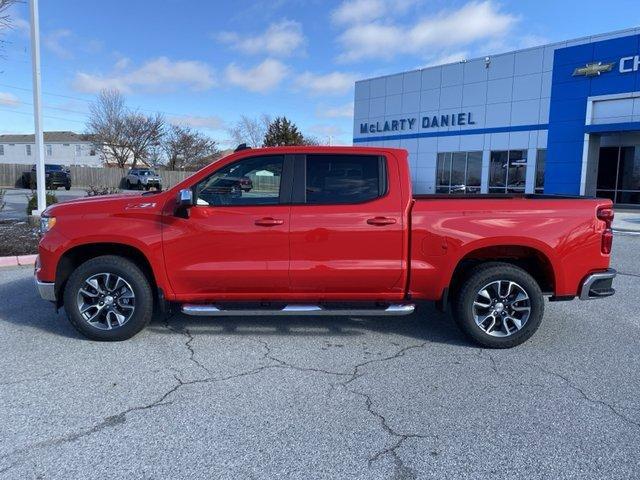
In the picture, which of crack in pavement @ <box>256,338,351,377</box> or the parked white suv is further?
the parked white suv

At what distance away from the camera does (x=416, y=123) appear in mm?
31500

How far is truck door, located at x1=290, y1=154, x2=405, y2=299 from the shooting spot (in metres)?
4.64

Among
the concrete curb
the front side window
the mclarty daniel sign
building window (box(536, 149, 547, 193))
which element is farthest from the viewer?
the mclarty daniel sign

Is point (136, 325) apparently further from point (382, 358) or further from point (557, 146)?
point (557, 146)

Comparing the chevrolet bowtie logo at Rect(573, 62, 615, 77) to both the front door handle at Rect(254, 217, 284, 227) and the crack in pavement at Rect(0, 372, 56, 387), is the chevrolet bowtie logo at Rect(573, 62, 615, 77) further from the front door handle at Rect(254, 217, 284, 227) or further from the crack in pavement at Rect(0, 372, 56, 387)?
the crack in pavement at Rect(0, 372, 56, 387)

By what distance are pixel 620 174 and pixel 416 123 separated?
1210cm

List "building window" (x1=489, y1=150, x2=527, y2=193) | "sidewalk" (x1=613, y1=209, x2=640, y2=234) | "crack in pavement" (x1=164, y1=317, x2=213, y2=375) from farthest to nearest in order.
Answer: "building window" (x1=489, y1=150, x2=527, y2=193)
"sidewalk" (x1=613, y1=209, x2=640, y2=234)
"crack in pavement" (x1=164, y1=317, x2=213, y2=375)

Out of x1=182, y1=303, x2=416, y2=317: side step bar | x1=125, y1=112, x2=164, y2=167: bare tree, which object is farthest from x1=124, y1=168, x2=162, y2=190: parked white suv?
x1=182, y1=303, x2=416, y2=317: side step bar

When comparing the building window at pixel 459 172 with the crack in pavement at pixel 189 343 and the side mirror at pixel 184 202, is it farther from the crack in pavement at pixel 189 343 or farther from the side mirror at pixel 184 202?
the side mirror at pixel 184 202

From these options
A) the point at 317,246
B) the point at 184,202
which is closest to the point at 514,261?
the point at 317,246

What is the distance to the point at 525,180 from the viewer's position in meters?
26.8

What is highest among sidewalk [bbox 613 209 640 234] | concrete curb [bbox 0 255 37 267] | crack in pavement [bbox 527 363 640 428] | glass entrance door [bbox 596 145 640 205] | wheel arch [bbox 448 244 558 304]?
glass entrance door [bbox 596 145 640 205]

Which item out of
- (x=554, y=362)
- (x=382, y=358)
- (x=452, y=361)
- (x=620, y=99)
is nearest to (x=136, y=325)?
(x=382, y=358)

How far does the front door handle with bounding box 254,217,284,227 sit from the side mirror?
0.65 m
